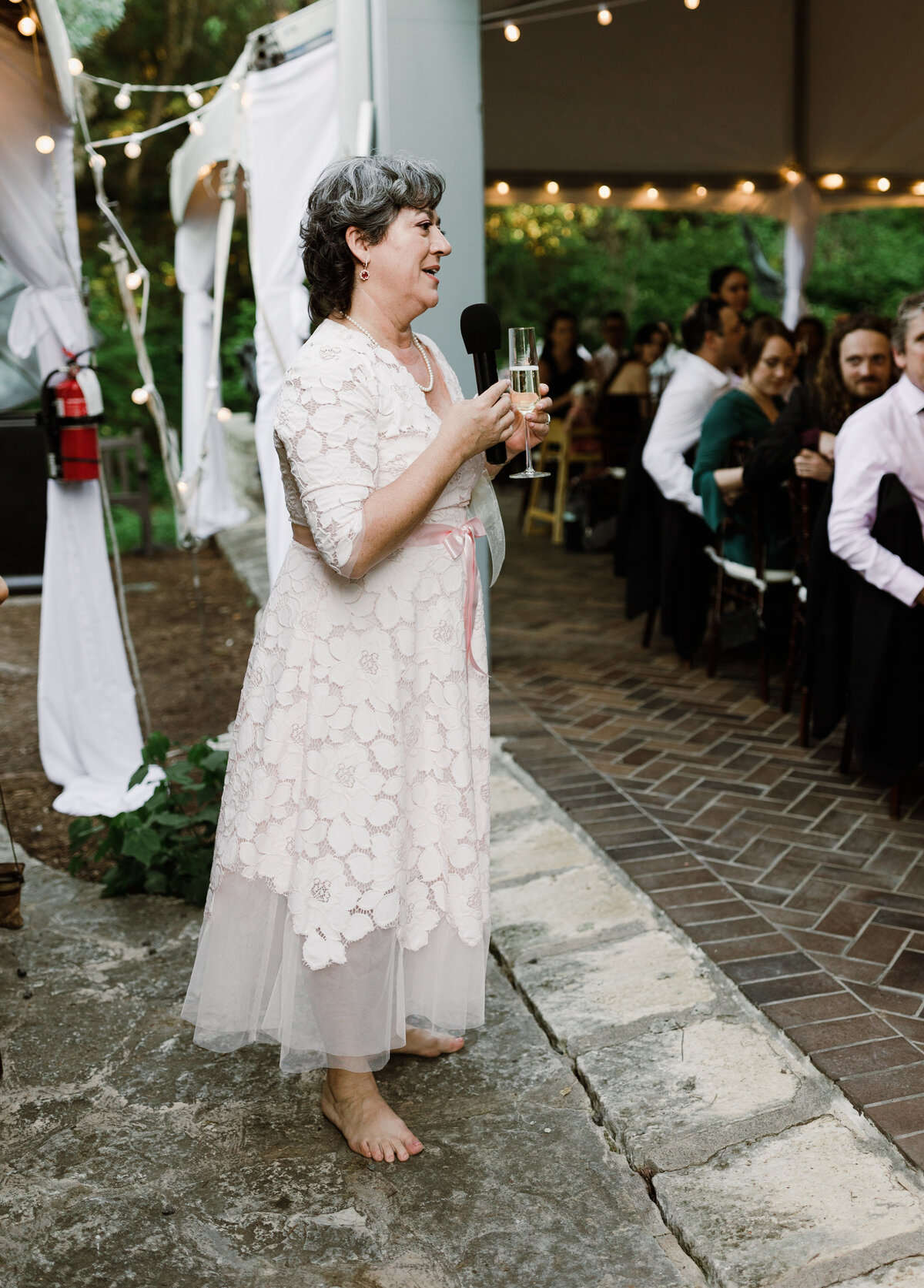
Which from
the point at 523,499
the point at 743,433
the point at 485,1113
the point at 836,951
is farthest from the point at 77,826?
the point at 523,499

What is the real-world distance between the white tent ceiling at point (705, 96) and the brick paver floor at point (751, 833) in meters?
4.33

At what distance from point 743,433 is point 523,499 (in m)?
5.08

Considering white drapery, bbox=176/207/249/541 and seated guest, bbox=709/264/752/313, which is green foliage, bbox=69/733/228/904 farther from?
white drapery, bbox=176/207/249/541

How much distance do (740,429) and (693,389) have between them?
1.74 feet

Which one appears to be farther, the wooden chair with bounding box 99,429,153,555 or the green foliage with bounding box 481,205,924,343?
the green foliage with bounding box 481,205,924,343

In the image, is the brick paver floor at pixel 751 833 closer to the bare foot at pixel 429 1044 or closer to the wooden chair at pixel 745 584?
the wooden chair at pixel 745 584

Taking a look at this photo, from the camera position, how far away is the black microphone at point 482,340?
2.17 m

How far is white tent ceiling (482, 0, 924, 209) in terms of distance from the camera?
8.34 meters

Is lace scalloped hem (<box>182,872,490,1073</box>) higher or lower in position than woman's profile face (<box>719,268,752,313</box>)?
lower

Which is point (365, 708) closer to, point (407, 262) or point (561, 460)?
point (407, 262)

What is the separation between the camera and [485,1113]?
7.97ft

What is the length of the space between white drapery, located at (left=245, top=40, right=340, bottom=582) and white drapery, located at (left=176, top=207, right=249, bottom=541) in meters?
2.44

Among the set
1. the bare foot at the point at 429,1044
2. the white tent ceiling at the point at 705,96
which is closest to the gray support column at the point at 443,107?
the bare foot at the point at 429,1044

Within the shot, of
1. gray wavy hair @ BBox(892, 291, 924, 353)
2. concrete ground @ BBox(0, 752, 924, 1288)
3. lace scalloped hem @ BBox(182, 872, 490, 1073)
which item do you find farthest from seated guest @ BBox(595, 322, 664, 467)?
lace scalloped hem @ BBox(182, 872, 490, 1073)
